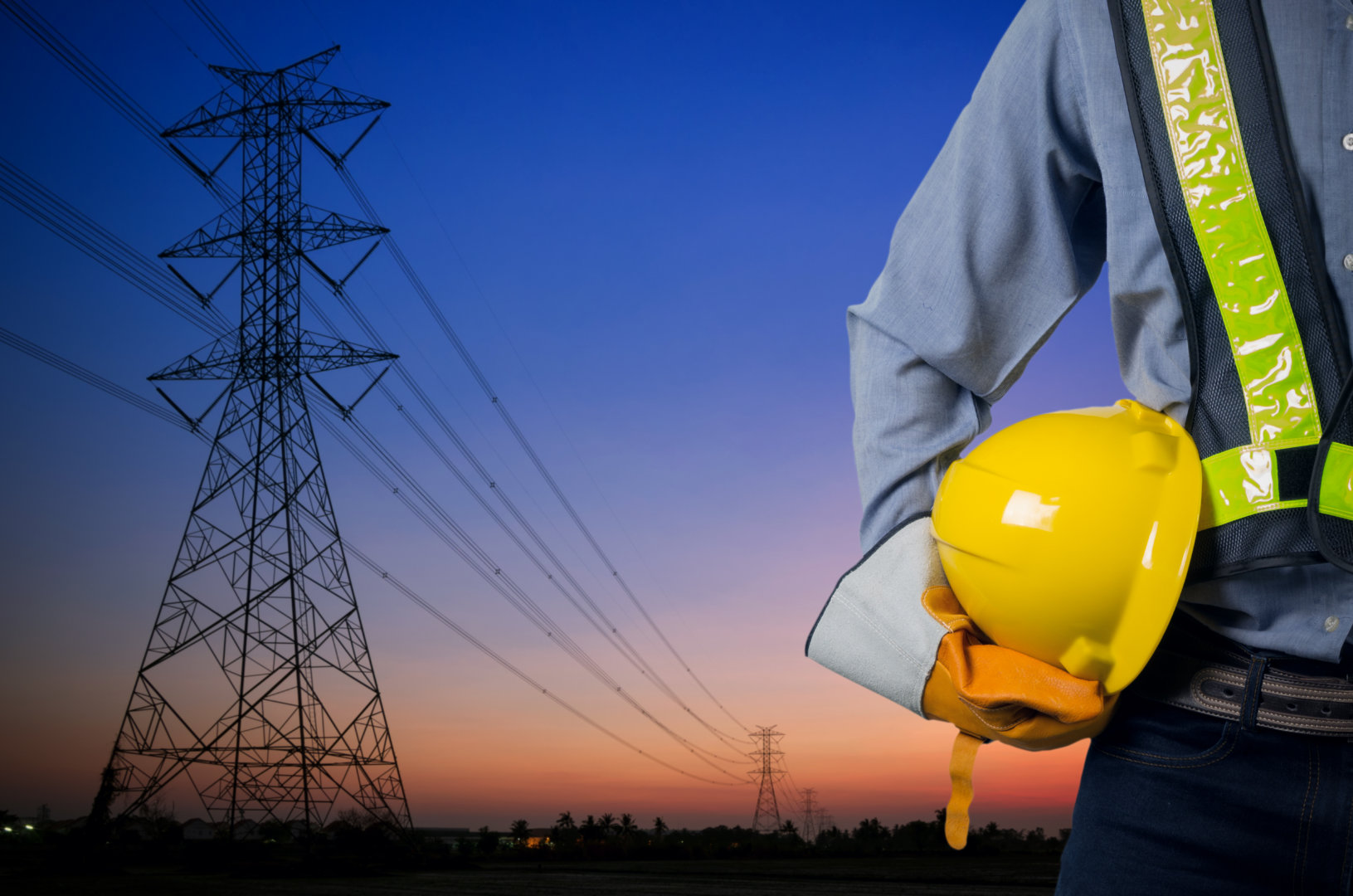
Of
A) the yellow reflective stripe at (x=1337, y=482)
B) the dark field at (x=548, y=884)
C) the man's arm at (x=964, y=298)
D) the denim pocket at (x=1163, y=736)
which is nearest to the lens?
the yellow reflective stripe at (x=1337, y=482)

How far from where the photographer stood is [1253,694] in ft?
3.28

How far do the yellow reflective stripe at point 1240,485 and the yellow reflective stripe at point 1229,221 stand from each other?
20mm

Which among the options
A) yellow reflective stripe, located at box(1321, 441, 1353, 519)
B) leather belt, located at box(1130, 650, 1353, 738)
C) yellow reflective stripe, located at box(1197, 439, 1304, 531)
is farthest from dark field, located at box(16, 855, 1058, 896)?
yellow reflective stripe, located at box(1321, 441, 1353, 519)

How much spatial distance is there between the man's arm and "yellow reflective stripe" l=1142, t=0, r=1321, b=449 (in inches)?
4.9

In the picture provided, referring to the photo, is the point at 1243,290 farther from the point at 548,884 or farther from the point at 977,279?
the point at 548,884

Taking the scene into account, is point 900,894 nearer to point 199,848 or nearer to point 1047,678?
point 199,848

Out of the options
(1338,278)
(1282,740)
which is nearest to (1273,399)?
(1338,278)

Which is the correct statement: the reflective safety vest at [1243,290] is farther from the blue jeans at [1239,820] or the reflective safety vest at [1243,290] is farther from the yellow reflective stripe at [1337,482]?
the blue jeans at [1239,820]

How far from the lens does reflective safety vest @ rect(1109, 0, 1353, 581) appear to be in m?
0.93

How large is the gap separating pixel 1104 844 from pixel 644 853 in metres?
55.1

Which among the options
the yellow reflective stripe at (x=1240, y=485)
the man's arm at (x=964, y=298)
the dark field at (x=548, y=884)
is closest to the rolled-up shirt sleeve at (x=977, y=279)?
the man's arm at (x=964, y=298)

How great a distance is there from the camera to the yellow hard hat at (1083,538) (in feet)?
3.28

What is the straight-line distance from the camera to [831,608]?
116 centimetres

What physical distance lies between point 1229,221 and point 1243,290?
0.08 meters
